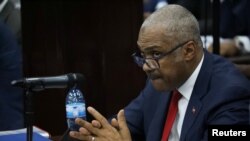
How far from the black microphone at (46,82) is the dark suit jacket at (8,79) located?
1.59 m

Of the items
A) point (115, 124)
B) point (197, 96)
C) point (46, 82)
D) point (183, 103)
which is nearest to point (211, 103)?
point (197, 96)

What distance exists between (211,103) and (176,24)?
37 centimetres

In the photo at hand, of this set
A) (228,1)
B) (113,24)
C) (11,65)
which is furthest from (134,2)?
(228,1)

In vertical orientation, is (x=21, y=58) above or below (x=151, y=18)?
below

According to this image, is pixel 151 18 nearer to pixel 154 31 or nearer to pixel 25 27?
pixel 154 31

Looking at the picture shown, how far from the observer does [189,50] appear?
2791mm

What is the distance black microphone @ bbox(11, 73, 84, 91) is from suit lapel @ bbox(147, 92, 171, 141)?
0.44m

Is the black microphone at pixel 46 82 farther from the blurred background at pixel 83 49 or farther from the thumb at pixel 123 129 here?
the blurred background at pixel 83 49

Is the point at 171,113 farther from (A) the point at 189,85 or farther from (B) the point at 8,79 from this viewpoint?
(B) the point at 8,79

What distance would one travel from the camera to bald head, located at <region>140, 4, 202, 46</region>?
274cm

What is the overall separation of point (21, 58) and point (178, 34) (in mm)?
1938

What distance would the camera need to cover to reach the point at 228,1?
19.4ft

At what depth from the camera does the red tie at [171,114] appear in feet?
9.40

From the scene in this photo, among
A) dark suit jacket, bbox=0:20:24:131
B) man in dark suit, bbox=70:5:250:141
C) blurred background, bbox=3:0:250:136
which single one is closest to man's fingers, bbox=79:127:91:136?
man in dark suit, bbox=70:5:250:141
